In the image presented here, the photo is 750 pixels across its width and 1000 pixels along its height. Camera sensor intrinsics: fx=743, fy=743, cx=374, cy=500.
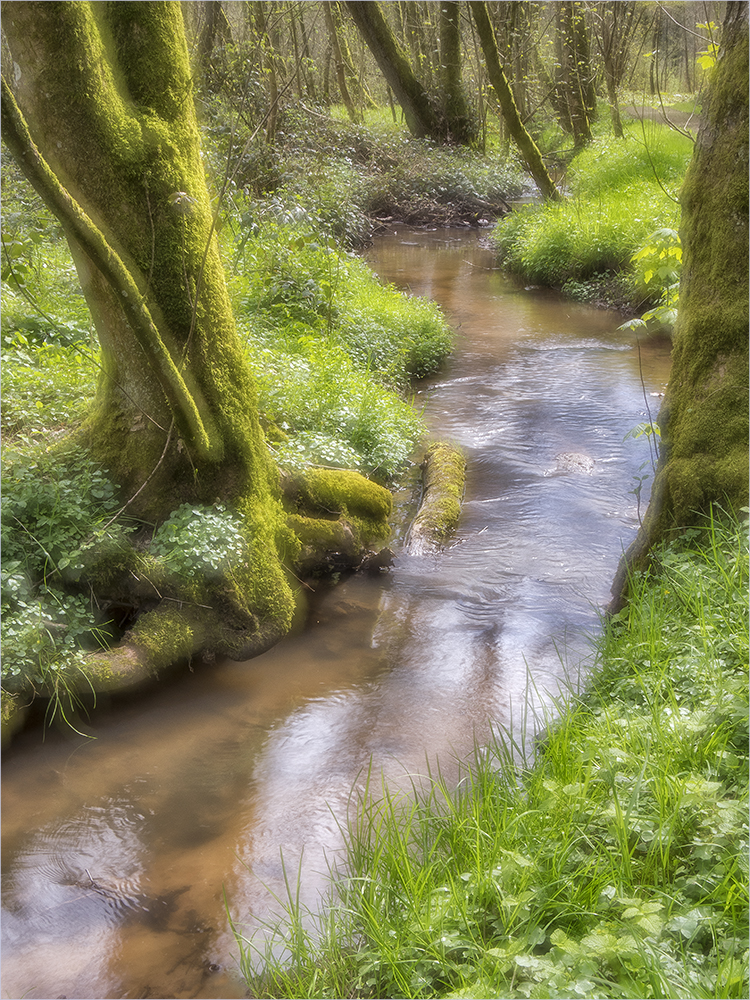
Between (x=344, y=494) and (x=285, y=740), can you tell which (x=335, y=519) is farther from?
(x=285, y=740)

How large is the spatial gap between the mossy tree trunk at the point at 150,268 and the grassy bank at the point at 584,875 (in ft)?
7.84

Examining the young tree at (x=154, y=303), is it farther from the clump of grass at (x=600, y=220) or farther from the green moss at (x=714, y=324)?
the clump of grass at (x=600, y=220)

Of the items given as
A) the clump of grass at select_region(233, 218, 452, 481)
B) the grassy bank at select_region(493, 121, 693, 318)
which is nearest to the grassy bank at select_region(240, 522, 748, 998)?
the clump of grass at select_region(233, 218, 452, 481)

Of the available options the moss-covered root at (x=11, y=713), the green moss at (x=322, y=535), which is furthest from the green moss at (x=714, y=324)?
the moss-covered root at (x=11, y=713)

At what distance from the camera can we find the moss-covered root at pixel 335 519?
5863 mm

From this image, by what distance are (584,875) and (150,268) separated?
4.02 metres

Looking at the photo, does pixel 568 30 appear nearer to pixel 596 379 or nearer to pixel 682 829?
pixel 596 379

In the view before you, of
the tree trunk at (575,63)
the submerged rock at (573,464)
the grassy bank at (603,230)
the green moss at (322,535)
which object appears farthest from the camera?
the tree trunk at (575,63)

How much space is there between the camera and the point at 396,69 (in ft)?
67.4

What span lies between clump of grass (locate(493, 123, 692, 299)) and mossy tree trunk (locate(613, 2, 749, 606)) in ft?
23.4

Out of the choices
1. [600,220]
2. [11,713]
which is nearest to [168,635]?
[11,713]

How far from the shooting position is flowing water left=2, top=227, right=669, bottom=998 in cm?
329

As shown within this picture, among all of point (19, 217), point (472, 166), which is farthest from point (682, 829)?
point (472, 166)

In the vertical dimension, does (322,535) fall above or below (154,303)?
below
